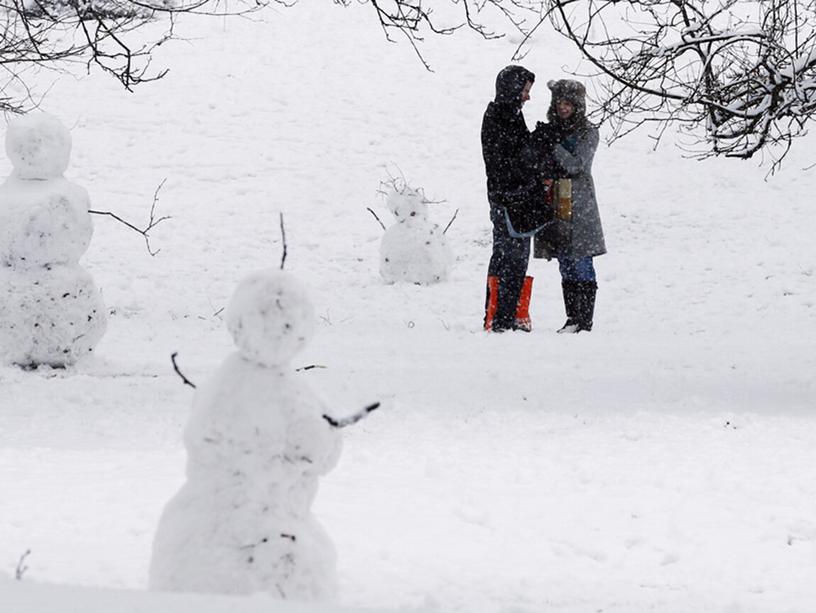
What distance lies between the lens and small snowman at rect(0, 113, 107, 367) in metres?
7.56

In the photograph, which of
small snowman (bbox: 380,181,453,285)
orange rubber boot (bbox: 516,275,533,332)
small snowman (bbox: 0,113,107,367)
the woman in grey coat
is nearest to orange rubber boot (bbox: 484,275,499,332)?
orange rubber boot (bbox: 516,275,533,332)

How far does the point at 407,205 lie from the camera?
13117mm

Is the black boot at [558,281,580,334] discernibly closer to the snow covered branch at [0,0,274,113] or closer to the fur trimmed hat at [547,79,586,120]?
the fur trimmed hat at [547,79,586,120]

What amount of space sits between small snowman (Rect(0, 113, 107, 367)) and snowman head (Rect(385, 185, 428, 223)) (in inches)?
225

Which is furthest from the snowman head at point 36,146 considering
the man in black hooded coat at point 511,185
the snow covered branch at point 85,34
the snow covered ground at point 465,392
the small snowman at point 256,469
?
the small snowman at point 256,469

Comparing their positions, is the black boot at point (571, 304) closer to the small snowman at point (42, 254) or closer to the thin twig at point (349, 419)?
the small snowman at point (42, 254)

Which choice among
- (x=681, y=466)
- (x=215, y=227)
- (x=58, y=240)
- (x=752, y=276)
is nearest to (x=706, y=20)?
(x=681, y=466)

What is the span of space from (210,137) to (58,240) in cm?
1295

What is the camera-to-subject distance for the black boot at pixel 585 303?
366 inches

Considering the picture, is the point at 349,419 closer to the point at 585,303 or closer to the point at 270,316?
the point at 270,316

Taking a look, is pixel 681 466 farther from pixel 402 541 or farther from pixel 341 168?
pixel 341 168

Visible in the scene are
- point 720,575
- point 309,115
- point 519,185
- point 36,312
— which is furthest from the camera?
point 309,115

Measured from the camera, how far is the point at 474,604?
4152 millimetres

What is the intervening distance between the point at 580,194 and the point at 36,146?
4.25m
